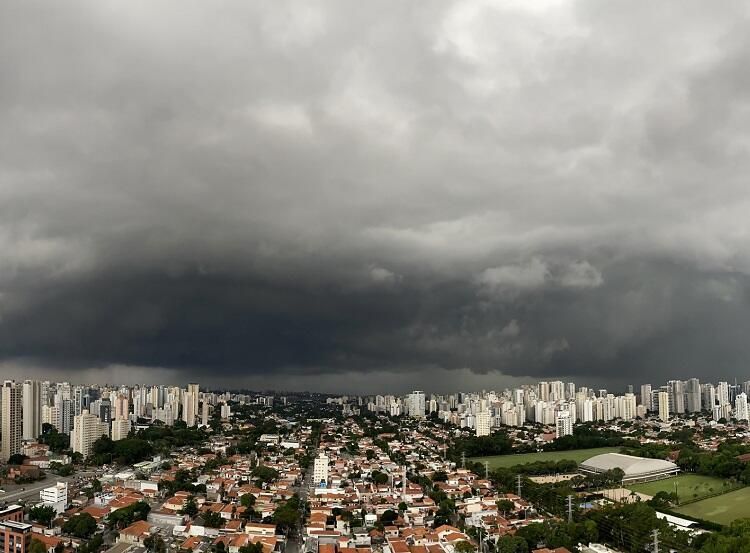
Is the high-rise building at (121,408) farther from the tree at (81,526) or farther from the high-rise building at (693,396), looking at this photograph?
the high-rise building at (693,396)

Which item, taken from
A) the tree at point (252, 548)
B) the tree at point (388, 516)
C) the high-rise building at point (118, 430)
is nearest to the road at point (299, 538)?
the tree at point (252, 548)

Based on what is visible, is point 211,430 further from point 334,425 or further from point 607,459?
point 607,459

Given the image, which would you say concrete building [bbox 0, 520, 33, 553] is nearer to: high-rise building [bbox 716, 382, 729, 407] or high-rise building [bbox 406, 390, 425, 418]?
high-rise building [bbox 406, 390, 425, 418]

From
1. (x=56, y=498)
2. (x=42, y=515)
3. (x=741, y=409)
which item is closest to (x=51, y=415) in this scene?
(x=56, y=498)

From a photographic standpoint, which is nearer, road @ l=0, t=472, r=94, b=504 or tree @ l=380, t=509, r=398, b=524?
tree @ l=380, t=509, r=398, b=524

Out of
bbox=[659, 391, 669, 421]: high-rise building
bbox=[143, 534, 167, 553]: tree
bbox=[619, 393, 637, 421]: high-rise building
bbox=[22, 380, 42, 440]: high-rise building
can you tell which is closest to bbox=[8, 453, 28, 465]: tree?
bbox=[22, 380, 42, 440]: high-rise building

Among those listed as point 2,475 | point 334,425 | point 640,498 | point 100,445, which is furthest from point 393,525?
point 334,425

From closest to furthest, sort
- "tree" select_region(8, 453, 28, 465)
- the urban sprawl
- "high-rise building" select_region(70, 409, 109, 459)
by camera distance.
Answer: the urban sprawl < "tree" select_region(8, 453, 28, 465) < "high-rise building" select_region(70, 409, 109, 459)

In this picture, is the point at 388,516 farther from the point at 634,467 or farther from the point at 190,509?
the point at 634,467
